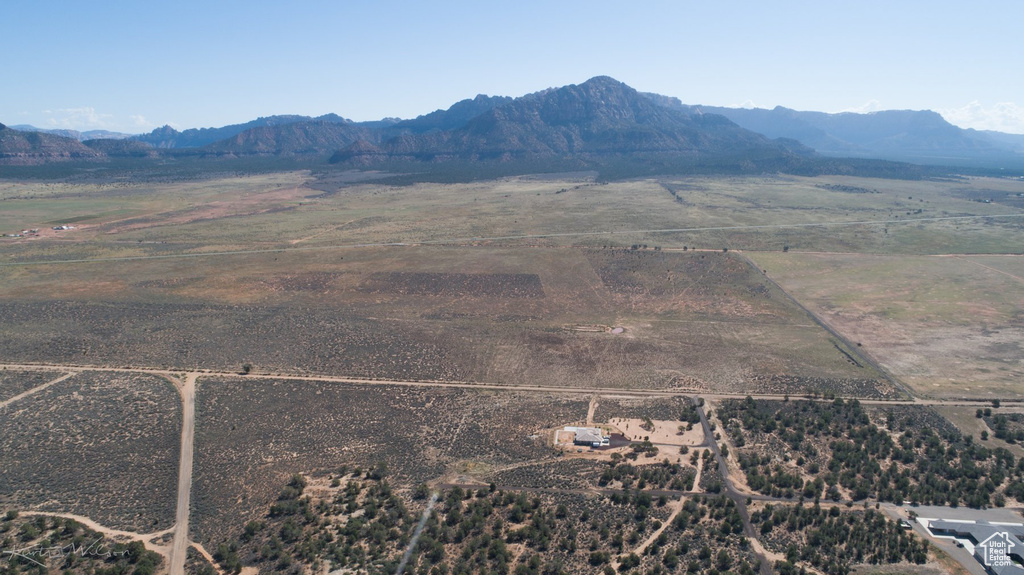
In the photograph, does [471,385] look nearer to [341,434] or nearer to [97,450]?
[341,434]

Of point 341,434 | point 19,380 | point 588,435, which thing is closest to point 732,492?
point 588,435

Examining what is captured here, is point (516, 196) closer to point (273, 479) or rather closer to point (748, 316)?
point (748, 316)

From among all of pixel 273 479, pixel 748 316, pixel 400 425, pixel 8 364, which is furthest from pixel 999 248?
pixel 8 364

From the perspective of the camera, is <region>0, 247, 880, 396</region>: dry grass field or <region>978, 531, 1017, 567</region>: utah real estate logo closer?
<region>978, 531, 1017, 567</region>: utah real estate logo

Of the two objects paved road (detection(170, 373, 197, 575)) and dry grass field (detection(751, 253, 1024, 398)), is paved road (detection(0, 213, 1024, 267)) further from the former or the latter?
paved road (detection(170, 373, 197, 575))

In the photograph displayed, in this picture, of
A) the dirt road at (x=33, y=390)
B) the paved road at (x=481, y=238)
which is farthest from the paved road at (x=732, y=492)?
the paved road at (x=481, y=238)

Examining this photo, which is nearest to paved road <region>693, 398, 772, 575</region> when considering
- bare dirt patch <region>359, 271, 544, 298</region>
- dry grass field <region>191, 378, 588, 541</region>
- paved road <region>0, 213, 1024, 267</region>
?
dry grass field <region>191, 378, 588, 541</region>
